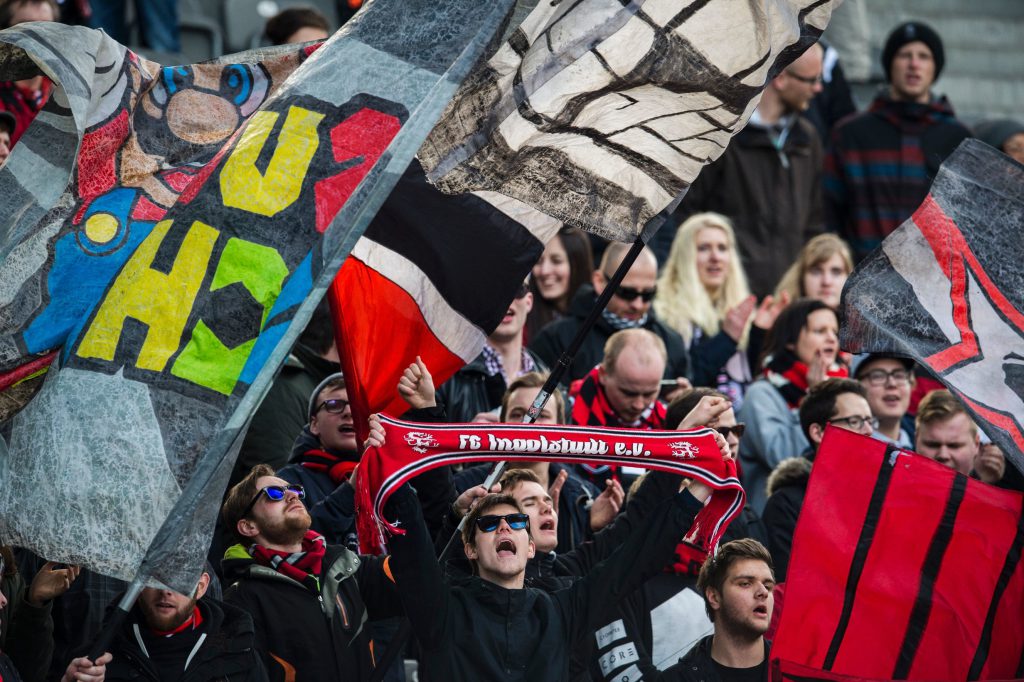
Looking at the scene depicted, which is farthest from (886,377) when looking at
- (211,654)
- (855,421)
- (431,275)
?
(211,654)

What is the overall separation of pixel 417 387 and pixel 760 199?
5.20 meters

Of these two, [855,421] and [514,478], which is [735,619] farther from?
[855,421]

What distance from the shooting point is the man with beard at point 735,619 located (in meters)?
5.79

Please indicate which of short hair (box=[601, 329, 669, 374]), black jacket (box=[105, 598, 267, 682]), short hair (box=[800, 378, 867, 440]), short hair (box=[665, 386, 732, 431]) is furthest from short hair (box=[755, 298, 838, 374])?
black jacket (box=[105, 598, 267, 682])

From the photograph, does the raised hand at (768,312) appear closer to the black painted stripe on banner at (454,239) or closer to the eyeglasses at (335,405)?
the eyeglasses at (335,405)

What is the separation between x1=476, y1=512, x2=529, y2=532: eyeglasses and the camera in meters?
5.60

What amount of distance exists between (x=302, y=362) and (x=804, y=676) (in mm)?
2848

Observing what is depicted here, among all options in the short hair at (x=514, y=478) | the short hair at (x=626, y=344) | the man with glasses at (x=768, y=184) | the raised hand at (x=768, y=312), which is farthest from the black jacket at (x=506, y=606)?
the man with glasses at (x=768, y=184)

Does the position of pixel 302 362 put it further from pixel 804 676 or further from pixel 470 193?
pixel 804 676

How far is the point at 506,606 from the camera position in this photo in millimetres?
5570

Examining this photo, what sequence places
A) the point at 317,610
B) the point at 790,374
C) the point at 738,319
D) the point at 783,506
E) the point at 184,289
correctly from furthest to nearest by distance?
the point at 738,319, the point at 790,374, the point at 783,506, the point at 317,610, the point at 184,289

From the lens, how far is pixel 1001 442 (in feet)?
16.8

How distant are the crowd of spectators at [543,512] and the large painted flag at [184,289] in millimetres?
564

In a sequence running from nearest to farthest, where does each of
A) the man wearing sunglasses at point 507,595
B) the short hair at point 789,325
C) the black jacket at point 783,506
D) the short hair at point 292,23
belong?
the man wearing sunglasses at point 507,595, the black jacket at point 783,506, the short hair at point 789,325, the short hair at point 292,23
